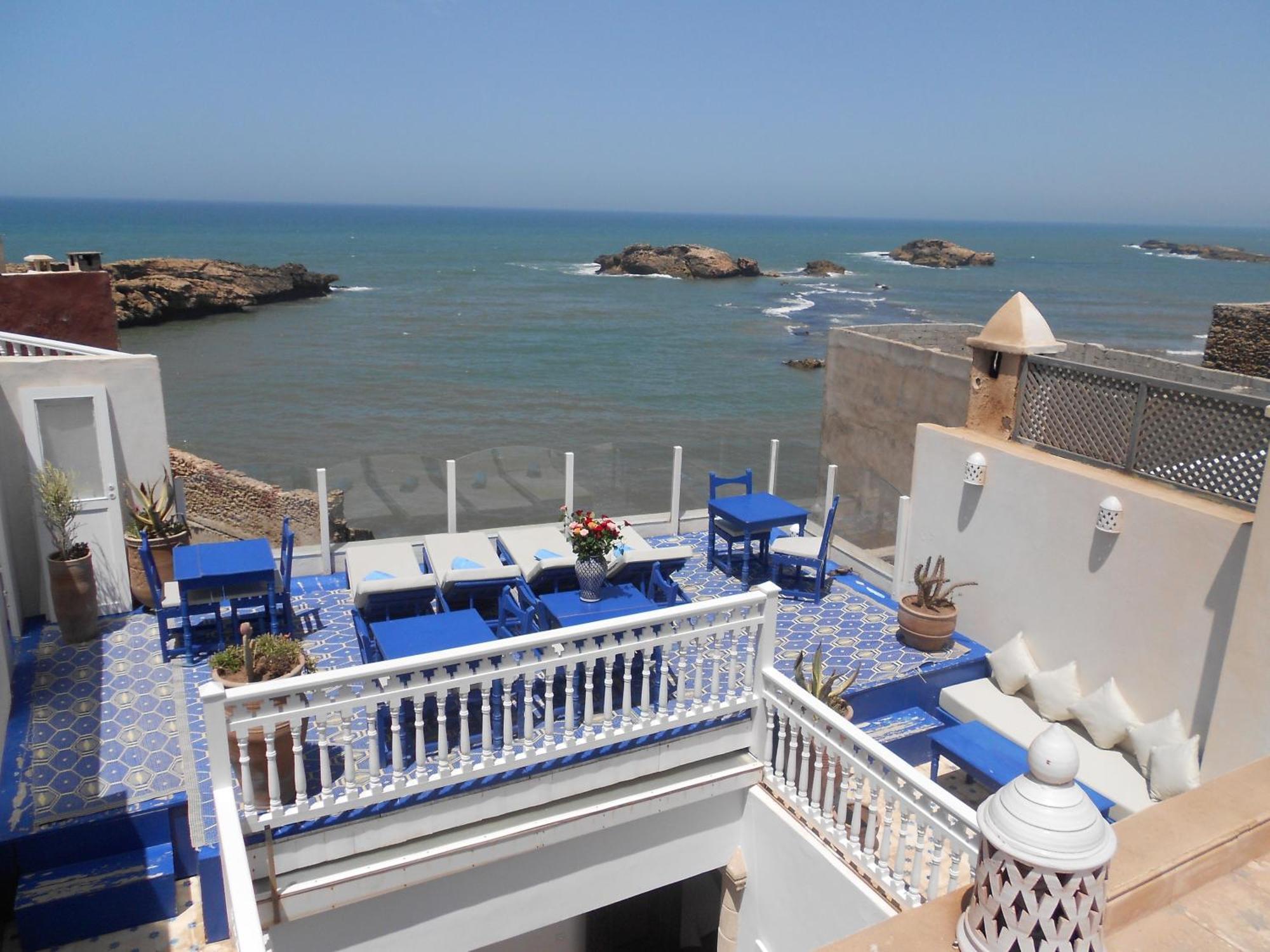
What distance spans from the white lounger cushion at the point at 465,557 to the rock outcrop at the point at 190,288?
44711 mm

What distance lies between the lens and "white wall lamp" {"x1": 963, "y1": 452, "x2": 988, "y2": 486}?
7840 mm

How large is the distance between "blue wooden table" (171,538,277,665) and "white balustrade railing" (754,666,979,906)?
153 inches

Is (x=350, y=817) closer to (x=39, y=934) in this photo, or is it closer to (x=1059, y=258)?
(x=39, y=934)

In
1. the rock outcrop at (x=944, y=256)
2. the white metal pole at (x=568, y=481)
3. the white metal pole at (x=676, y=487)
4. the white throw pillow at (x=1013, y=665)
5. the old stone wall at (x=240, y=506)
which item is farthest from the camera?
the rock outcrop at (x=944, y=256)

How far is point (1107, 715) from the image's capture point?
6.71 meters

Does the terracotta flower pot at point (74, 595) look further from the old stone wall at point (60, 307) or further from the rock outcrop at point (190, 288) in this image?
the rock outcrop at point (190, 288)

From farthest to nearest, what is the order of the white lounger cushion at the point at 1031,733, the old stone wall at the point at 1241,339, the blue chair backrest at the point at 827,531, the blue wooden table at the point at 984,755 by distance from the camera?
the old stone wall at the point at 1241,339
the blue chair backrest at the point at 827,531
the white lounger cushion at the point at 1031,733
the blue wooden table at the point at 984,755

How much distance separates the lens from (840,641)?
7.96 meters

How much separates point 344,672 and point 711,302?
63024 mm

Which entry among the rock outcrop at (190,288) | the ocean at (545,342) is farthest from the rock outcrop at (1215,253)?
the rock outcrop at (190,288)

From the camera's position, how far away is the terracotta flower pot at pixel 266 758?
4.48 m

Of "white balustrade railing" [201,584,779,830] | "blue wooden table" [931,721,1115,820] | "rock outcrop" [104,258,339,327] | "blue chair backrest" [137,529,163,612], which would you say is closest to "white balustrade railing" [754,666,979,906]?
"white balustrade railing" [201,584,779,830]

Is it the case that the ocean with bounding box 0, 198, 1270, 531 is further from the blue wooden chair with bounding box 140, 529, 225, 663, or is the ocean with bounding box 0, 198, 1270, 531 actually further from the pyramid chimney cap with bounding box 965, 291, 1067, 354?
the pyramid chimney cap with bounding box 965, 291, 1067, 354

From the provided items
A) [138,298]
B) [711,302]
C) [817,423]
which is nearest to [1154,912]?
[817,423]
